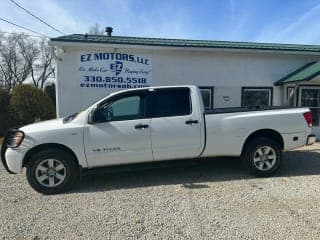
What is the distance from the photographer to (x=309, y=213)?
4398 mm

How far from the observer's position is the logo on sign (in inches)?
394

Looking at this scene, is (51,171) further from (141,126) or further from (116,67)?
(116,67)

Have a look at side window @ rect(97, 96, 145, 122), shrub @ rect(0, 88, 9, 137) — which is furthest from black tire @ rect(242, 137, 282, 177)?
shrub @ rect(0, 88, 9, 137)

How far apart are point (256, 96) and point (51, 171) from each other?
8269 mm

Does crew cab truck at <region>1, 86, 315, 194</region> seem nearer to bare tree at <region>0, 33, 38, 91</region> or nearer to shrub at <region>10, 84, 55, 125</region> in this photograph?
shrub at <region>10, 84, 55, 125</region>

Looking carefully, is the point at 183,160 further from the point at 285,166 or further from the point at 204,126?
the point at 285,166

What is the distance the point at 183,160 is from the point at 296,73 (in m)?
6.90

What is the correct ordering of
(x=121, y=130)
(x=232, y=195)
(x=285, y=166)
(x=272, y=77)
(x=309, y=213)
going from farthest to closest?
(x=272, y=77) < (x=285, y=166) < (x=121, y=130) < (x=232, y=195) < (x=309, y=213)

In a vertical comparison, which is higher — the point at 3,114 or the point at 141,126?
the point at 3,114

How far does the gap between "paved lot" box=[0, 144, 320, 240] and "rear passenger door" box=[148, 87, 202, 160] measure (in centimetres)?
48

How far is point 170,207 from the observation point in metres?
4.64

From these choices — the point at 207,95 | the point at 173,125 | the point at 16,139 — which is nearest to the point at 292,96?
the point at 207,95

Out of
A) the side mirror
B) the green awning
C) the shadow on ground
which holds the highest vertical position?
the green awning

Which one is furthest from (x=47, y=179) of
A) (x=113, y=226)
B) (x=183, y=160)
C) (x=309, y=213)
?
(x=309, y=213)
